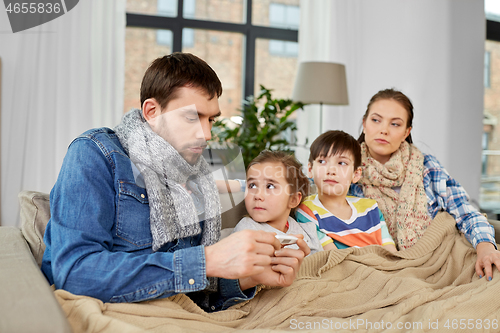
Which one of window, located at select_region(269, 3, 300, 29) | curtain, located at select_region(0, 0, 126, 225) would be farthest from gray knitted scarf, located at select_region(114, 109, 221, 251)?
window, located at select_region(269, 3, 300, 29)

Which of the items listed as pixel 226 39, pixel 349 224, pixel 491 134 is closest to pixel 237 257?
pixel 349 224

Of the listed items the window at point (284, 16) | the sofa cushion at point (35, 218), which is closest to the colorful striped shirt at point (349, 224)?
the sofa cushion at point (35, 218)

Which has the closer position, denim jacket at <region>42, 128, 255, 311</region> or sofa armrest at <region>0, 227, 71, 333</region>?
sofa armrest at <region>0, 227, 71, 333</region>

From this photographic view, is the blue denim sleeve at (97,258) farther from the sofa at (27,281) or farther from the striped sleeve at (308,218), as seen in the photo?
the striped sleeve at (308,218)

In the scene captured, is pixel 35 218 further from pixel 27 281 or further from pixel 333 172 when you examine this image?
pixel 333 172

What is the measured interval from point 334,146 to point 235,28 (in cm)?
294

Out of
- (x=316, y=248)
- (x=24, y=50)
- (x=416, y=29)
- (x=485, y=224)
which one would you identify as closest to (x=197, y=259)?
(x=316, y=248)

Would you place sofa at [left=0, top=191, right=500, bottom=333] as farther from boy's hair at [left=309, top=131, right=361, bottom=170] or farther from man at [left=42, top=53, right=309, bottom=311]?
boy's hair at [left=309, top=131, right=361, bottom=170]

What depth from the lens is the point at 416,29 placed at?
3.59 meters

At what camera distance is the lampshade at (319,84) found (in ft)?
10.2

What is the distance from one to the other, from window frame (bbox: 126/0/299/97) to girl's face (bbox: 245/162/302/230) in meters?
2.90

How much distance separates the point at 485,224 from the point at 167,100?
1.18m

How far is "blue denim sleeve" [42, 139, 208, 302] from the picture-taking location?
0.85 m

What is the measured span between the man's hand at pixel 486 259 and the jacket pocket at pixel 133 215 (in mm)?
1013
